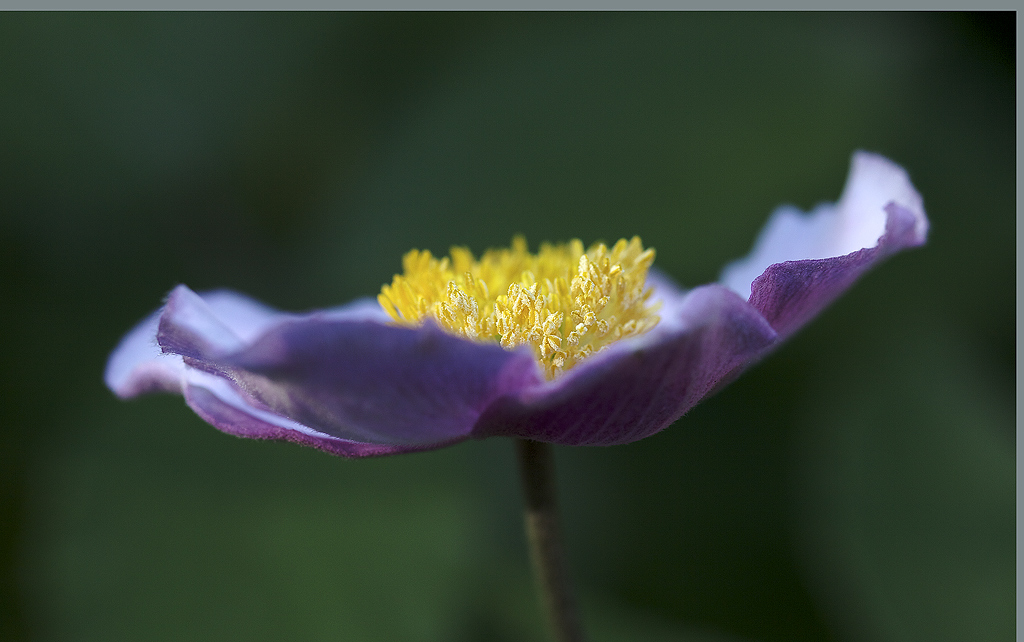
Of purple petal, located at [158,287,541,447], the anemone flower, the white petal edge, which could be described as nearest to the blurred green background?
the white petal edge

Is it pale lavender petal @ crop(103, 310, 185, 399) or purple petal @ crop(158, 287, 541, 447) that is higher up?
pale lavender petal @ crop(103, 310, 185, 399)

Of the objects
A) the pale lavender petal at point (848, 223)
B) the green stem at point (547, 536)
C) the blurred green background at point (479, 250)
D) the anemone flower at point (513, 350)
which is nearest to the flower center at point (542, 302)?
the anemone flower at point (513, 350)

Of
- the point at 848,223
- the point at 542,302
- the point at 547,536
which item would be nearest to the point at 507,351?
the point at 542,302

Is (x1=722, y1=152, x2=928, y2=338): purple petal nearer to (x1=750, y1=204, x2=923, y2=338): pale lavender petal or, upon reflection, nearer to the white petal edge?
(x1=750, y1=204, x2=923, y2=338): pale lavender petal

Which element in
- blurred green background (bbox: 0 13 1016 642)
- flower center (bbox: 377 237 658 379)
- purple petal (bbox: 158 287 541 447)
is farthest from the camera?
blurred green background (bbox: 0 13 1016 642)

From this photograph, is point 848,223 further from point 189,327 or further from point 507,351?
point 189,327

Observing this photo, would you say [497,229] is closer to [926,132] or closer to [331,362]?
[926,132]
